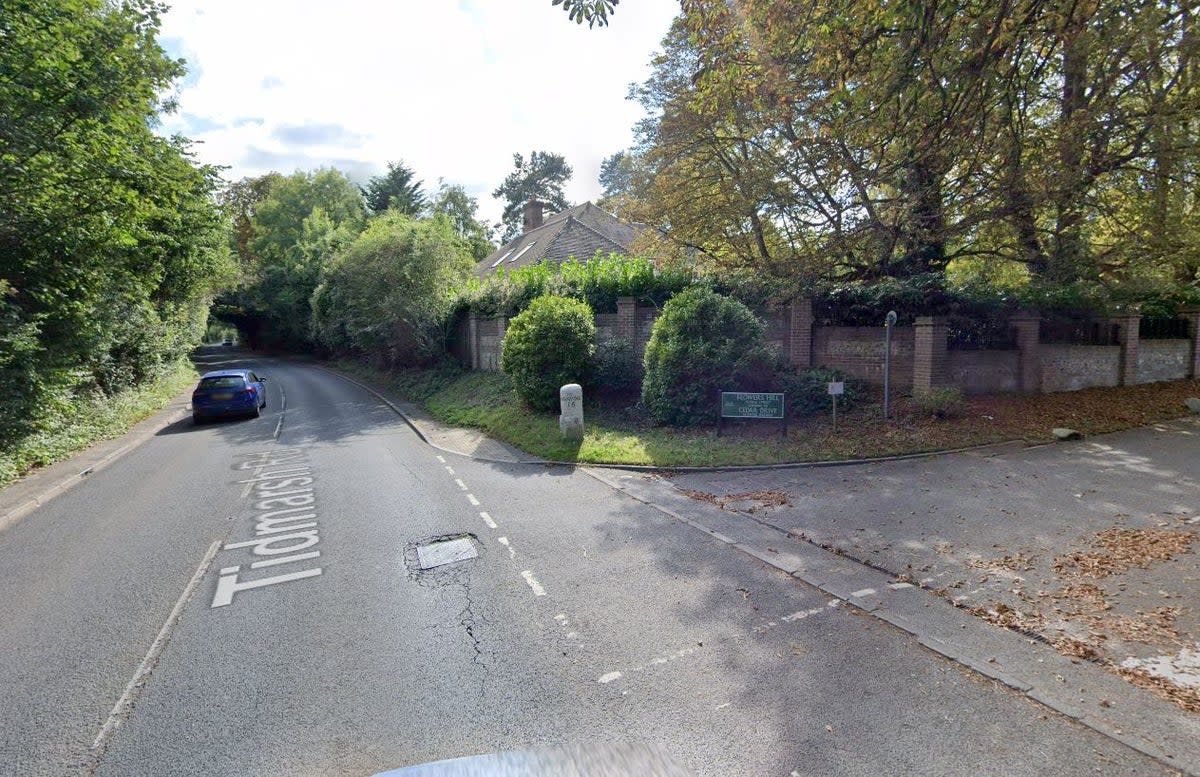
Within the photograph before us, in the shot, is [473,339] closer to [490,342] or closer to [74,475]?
[490,342]

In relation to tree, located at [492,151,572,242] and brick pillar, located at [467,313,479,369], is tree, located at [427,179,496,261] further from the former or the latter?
brick pillar, located at [467,313,479,369]

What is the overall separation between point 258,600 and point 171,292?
20291 mm

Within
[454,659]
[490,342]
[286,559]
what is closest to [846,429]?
[454,659]

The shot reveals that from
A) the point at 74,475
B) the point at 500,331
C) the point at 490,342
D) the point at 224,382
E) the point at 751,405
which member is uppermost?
the point at 500,331

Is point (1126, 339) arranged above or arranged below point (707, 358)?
above

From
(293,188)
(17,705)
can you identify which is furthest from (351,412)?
(293,188)

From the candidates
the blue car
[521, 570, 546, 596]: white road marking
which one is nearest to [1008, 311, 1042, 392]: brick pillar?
[521, 570, 546, 596]: white road marking

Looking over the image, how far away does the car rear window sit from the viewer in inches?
642

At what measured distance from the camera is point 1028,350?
12.2m

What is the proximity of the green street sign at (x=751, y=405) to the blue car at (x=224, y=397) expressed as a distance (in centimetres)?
1370

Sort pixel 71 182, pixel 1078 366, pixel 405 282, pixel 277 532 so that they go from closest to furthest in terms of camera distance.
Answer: pixel 277 532 < pixel 71 182 < pixel 1078 366 < pixel 405 282

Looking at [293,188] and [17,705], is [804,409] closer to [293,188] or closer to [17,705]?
[17,705]

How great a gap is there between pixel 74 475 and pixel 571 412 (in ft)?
28.4

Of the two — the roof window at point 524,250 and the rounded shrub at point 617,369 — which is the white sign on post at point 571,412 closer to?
the rounded shrub at point 617,369
